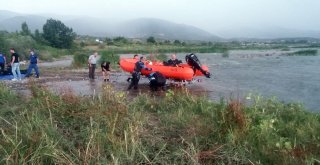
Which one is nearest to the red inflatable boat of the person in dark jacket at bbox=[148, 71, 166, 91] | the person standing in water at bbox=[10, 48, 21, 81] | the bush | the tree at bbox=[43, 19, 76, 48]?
the person in dark jacket at bbox=[148, 71, 166, 91]

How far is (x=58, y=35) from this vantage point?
57.9m

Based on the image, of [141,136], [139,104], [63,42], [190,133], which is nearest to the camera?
[141,136]

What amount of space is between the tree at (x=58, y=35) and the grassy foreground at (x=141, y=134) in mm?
49473

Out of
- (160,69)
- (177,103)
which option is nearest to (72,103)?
(177,103)

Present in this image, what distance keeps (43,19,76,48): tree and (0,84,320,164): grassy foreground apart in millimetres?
49473

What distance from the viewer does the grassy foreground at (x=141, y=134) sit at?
20.1ft

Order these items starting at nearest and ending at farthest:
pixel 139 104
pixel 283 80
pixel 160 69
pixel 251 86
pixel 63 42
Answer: pixel 139 104
pixel 160 69
pixel 251 86
pixel 283 80
pixel 63 42

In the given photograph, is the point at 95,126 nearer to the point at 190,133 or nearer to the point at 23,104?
the point at 190,133

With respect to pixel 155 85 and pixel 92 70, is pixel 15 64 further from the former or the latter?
pixel 155 85

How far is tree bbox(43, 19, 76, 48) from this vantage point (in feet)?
189

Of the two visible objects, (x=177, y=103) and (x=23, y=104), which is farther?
(x=177, y=103)

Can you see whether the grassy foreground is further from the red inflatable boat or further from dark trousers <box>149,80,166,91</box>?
the red inflatable boat

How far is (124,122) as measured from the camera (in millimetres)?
7344

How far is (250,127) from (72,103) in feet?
12.1
